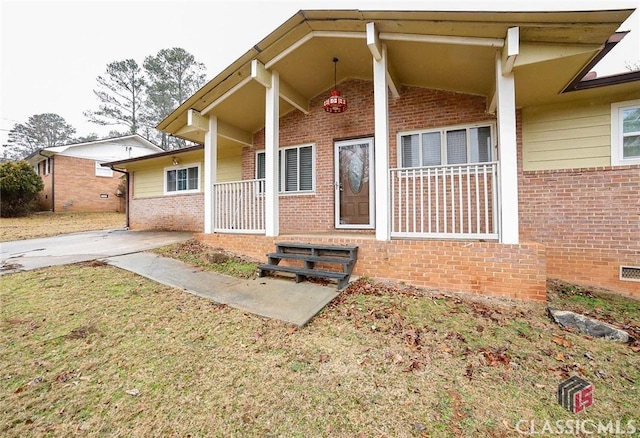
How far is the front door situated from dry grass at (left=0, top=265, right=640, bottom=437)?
9.55 feet

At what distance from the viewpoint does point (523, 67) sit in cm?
378

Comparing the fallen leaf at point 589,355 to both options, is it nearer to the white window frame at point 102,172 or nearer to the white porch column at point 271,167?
the white porch column at point 271,167

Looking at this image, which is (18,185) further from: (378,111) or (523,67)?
(523,67)

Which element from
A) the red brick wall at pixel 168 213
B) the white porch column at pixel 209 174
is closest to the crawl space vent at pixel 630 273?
the white porch column at pixel 209 174

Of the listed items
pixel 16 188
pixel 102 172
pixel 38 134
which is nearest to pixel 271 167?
pixel 16 188

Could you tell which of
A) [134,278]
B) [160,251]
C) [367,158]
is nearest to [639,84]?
[367,158]

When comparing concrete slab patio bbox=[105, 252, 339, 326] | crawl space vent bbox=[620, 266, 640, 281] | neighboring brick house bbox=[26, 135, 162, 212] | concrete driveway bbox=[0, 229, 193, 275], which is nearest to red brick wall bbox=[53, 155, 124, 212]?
neighboring brick house bbox=[26, 135, 162, 212]

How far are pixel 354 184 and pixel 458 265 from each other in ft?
10.3

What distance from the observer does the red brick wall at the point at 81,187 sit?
52.7 feet

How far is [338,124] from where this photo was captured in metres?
6.64

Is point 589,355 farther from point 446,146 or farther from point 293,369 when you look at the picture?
point 446,146

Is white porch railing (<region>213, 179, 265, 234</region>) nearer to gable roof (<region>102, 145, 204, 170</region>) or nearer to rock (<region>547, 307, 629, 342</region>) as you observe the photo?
gable roof (<region>102, 145, 204, 170</region>)

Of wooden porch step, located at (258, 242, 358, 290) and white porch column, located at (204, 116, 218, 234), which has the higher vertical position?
white porch column, located at (204, 116, 218, 234)

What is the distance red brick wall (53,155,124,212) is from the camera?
52.7ft
